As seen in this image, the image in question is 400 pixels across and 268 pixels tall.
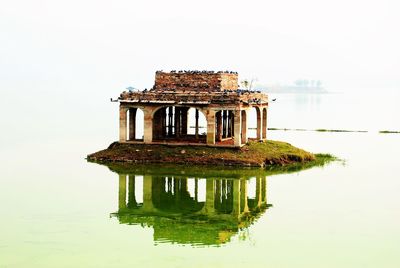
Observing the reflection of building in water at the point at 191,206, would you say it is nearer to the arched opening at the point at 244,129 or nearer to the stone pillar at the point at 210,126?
the stone pillar at the point at 210,126

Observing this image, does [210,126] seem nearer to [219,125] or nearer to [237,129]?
[237,129]

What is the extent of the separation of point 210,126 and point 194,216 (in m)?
14.6

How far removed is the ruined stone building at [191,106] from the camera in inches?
1764

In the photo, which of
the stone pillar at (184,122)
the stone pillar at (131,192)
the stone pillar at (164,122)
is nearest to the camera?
the stone pillar at (131,192)

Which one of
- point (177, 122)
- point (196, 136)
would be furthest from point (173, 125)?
point (196, 136)

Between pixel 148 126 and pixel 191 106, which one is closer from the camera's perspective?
pixel 191 106

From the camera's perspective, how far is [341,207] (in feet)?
106

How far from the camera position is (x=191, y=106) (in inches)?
1784

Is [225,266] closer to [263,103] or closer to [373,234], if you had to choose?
[373,234]

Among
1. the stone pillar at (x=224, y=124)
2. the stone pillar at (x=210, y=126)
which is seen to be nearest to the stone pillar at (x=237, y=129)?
the stone pillar at (x=210, y=126)

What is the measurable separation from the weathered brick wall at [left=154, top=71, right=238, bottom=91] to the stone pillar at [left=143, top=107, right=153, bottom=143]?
Answer: 6.85ft

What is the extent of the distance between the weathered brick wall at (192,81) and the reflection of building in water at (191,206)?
365 inches

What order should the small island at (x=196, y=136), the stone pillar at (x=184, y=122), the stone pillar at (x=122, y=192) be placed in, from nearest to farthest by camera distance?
the stone pillar at (x=122, y=192), the small island at (x=196, y=136), the stone pillar at (x=184, y=122)

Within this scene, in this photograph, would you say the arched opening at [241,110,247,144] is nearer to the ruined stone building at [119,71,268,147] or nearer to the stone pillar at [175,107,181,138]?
the ruined stone building at [119,71,268,147]
